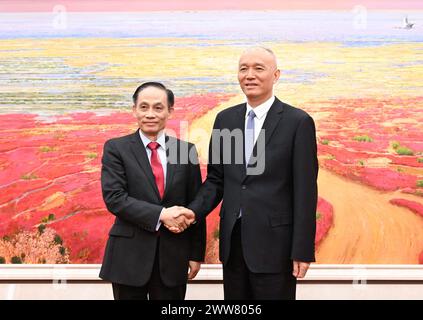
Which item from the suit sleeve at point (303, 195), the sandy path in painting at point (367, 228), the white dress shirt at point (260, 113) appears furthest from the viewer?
the sandy path in painting at point (367, 228)

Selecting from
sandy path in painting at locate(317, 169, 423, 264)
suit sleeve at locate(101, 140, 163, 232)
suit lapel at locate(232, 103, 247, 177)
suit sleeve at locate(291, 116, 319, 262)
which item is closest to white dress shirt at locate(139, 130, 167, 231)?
suit sleeve at locate(101, 140, 163, 232)

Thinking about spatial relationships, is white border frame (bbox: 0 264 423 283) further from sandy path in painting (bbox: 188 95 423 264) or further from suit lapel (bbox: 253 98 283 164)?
suit lapel (bbox: 253 98 283 164)

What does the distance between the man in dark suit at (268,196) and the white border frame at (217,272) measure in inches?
45.5

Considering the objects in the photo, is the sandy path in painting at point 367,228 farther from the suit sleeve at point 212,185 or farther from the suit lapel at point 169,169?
the suit lapel at point 169,169

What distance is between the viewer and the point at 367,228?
3.06m

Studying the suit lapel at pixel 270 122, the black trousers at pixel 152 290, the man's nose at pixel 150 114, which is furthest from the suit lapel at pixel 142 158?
the suit lapel at pixel 270 122

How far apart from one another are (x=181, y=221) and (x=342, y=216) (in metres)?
1.42

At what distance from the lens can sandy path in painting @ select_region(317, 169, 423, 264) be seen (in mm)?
3061

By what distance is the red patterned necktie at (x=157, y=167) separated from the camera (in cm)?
199

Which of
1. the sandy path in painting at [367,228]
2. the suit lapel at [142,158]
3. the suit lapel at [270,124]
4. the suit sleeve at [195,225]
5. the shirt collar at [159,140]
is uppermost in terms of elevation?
the suit lapel at [270,124]

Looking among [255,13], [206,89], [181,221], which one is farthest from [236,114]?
[255,13]

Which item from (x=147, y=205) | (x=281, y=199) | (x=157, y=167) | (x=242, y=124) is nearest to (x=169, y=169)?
(x=157, y=167)

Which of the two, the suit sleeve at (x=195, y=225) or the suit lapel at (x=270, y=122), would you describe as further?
the suit sleeve at (x=195, y=225)

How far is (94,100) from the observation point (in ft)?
10.2
